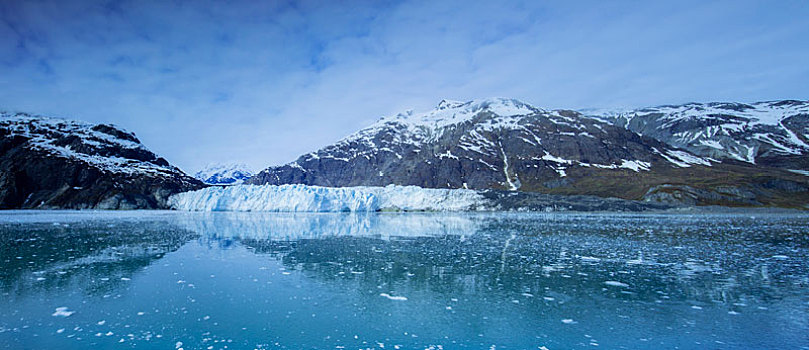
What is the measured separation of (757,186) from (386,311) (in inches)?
4842

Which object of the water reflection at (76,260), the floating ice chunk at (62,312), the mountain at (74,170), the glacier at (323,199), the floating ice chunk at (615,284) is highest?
the mountain at (74,170)

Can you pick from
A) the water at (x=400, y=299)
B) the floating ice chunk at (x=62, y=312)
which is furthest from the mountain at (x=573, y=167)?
the floating ice chunk at (x=62, y=312)

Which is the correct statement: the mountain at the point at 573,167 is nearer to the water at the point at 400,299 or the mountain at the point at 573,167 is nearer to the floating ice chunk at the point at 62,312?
the water at the point at 400,299

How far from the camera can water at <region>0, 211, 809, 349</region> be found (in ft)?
26.5

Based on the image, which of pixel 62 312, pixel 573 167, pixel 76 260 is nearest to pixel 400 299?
pixel 62 312

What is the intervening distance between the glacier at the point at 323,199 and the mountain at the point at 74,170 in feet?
51.9

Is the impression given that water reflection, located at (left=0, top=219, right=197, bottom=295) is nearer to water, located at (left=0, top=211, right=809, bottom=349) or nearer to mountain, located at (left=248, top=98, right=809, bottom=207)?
water, located at (left=0, top=211, right=809, bottom=349)

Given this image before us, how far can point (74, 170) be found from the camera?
9919 centimetres

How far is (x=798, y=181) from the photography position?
106 m

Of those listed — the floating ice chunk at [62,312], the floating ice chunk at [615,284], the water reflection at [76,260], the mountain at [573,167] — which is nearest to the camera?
the floating ice chunk at [62,312]

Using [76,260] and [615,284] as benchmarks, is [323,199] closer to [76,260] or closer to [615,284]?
[76,260]

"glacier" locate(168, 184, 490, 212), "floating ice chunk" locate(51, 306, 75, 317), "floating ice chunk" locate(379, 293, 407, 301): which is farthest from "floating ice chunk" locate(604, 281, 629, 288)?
"glacier" locate(168, 184, 490, 212)

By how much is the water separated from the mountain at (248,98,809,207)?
93.2 m

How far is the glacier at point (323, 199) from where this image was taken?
77750 mm
